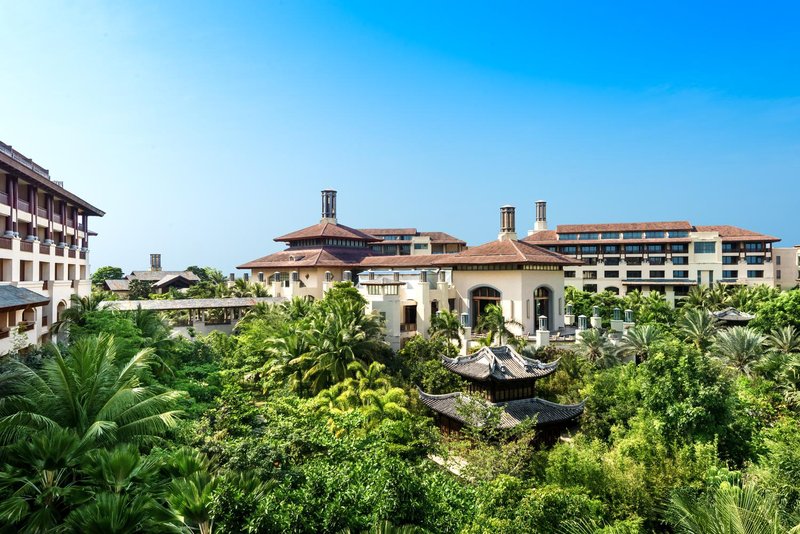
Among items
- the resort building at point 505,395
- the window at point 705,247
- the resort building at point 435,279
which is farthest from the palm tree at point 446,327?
the window at point 705,247

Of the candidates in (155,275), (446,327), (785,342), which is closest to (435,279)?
(446,327)

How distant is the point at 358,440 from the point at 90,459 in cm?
694

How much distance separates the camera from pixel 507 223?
47.0m

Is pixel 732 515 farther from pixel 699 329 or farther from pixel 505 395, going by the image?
pixel 699 329

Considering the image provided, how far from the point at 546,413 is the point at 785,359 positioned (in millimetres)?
15260

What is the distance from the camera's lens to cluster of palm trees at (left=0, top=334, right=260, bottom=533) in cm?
1057

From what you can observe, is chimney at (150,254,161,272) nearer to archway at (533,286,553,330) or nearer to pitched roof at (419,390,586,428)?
archway at (533,286,553,330)

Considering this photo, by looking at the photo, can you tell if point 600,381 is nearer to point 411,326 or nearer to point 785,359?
point 785,359

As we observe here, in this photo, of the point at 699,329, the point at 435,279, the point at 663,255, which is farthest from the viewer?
the point at 663,255

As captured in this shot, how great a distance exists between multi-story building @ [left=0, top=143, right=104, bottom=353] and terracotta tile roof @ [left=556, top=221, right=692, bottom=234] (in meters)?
56.1

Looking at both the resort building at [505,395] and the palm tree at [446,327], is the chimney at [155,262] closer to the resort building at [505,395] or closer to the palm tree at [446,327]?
the palm tree at [446,327]

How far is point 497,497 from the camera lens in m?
11.4

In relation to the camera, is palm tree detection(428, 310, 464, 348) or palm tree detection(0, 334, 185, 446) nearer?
palm tree detection(0, 334, 185, 446)

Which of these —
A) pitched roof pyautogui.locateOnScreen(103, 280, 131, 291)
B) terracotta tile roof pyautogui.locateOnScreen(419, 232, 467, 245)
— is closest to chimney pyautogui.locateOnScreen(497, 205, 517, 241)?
terracotta tile roof pyautogui.locateOnScreen(419, 232, 467, 245)
